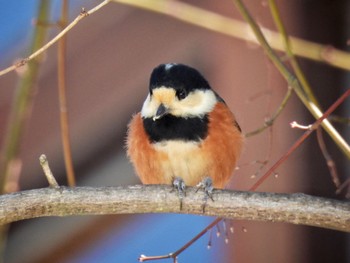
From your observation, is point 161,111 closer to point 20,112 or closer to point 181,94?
point 181,94

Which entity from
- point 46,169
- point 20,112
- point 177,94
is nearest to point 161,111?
point 177,94

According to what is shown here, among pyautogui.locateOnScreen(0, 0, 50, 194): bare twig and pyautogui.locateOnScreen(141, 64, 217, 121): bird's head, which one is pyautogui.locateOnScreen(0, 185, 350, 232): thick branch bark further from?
pyautogui.locateOnScreen(141, 64, 217, 121): bird's head

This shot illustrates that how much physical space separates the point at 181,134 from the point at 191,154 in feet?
0.27

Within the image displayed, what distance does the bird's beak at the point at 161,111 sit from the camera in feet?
8.59

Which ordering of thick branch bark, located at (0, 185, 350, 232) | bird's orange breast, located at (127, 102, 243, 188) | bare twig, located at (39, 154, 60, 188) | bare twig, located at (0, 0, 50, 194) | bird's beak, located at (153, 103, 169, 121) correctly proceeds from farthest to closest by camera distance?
1. bird's orange breast, located at (127, 102, 243, 188)
2. bird's beak, located at (153, 103, 169, 121)
3. bare twig, located at (0, 0, 50, 194)
4. thick branch bark, located at (0, 185, 350, 232)
5. bare twig, located at (39, 154, 60, 188)

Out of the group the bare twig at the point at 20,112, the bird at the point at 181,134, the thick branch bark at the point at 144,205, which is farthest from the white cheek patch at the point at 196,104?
the thick branch bark at the point at 144,205

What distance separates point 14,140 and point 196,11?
2.83ft

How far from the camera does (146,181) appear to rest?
2.87 m

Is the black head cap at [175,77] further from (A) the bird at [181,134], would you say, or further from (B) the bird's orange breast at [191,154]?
(B) the bird's orange breast at [191,154]

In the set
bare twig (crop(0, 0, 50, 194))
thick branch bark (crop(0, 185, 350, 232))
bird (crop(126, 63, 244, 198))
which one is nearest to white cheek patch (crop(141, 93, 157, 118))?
Result: bird (crop(126, 63, 244, 198))

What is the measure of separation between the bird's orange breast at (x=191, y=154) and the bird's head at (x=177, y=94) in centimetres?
6

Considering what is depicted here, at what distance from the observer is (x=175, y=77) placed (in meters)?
2.69

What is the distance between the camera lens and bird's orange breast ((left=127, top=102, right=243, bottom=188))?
272 cm

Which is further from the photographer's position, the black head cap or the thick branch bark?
Result: the black head cap
